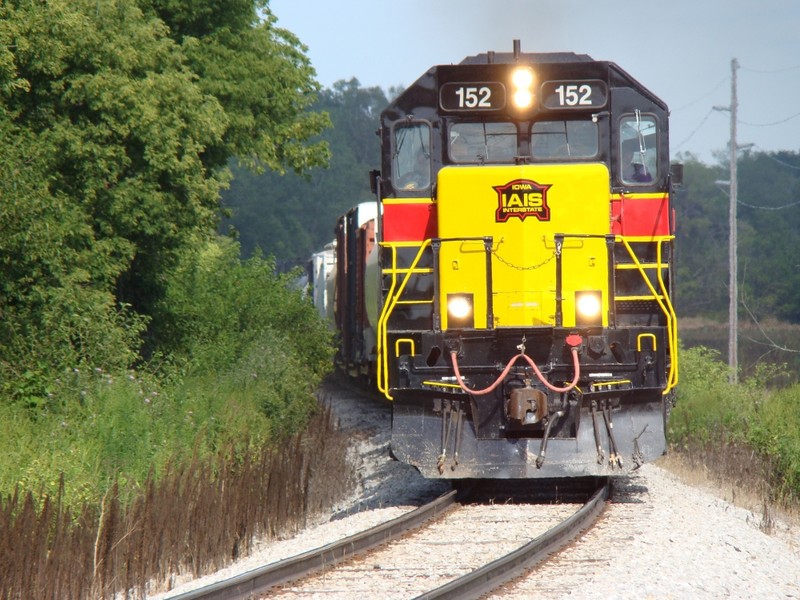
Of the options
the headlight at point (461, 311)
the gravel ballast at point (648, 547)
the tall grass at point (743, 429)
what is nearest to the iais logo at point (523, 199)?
the headlight at point (461, 311)

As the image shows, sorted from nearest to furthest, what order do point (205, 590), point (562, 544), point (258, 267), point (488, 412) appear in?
point (205, 590)
point (562, 544)
point (488, 412)
point (258, 267)

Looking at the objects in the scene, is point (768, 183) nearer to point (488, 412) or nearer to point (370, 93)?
point (370, 93)

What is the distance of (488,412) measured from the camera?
10.4 meters

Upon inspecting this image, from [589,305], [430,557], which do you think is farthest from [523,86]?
[430,557]

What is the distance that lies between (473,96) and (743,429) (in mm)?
7611

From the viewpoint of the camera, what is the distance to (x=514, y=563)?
24.3 ft

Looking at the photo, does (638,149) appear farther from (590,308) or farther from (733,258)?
(733,258)

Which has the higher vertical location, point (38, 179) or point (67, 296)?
point (38, 179)

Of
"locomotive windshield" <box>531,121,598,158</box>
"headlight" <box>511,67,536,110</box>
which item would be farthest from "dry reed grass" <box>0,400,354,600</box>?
"headlight" <box>511,67,536,110</box>

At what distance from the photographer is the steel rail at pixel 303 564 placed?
6508 mm

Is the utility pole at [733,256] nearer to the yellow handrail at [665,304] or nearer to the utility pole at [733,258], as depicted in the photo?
the utility pole at [733,258]

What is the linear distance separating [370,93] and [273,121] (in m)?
92.8

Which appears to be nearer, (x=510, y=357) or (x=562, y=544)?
(x=562, y=544)

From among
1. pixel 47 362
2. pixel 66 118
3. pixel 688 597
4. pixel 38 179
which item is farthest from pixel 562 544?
pixel 66 118
